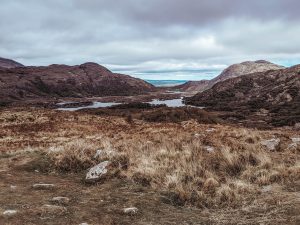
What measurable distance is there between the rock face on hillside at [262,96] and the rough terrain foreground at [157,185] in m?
48.5

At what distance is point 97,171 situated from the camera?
1294 cm

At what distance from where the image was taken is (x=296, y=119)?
60.8m

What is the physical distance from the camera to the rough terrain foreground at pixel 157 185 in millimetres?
8797

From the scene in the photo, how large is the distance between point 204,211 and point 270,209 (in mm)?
1516

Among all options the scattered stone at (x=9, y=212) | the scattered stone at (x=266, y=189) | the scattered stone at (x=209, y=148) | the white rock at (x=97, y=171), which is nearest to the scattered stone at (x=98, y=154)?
the white rock at (x=97, y=171)

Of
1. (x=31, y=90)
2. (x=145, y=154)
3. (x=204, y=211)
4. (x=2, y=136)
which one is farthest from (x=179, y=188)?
(x=31, y=90)

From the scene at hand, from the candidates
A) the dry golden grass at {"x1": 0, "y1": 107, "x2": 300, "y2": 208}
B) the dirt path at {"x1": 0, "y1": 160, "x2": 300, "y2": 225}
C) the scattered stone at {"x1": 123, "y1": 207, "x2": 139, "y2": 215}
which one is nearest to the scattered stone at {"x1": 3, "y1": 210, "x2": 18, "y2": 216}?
the dirt path at {"x1": 0, "y1": 160, "x2": 300, "y2": 225}

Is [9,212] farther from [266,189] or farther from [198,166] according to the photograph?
[266,189]

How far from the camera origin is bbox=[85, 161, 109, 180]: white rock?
1270 cm

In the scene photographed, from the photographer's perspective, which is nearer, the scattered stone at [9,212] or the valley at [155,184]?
the scattered stone at [9,212]

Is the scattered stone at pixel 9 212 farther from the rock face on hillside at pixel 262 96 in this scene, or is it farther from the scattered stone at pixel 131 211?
the rock face on hillside at pixel 262 96

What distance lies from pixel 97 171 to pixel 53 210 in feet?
13.0

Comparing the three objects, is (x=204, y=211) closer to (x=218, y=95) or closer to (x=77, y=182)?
(x=77, y=182)

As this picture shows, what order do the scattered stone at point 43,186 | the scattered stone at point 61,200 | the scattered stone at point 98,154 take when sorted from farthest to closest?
1. the scattered stone at point 98,154
2. the scattered stone at point 43,186
3. the scattered stone at point 61,200
